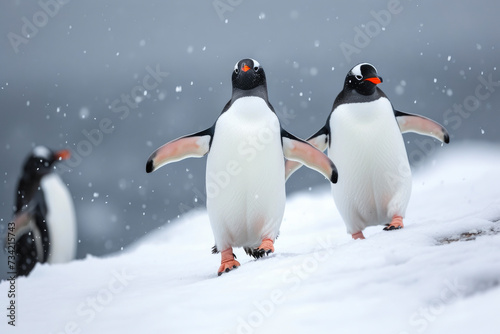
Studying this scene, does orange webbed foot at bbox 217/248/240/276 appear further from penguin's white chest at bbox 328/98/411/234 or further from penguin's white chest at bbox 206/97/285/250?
penguin's white chest at bbox 328/98/411/234

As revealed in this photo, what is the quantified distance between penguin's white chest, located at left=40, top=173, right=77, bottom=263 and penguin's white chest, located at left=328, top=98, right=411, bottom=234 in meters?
3.77

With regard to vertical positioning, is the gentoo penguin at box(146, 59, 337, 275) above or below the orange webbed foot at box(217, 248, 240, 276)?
above

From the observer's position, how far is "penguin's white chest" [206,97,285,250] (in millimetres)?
3062

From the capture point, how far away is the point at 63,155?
20.9 feet

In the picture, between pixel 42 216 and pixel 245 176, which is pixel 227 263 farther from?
pixel 42 216

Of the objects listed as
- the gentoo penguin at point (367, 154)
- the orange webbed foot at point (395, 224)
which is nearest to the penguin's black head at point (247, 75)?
the gentoo penguin at point (367, 154)

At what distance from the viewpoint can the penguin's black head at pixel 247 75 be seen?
319 centimetres

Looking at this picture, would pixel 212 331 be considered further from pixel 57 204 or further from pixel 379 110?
pixel 57 204

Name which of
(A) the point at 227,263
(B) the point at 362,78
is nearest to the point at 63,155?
(A) the point at 227,263

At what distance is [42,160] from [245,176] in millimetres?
4111

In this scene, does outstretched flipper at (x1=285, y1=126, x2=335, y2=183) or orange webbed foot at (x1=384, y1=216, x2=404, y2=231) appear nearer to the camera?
orange webbed foot at (x1=384, y1=216, x2=404, y2=231)

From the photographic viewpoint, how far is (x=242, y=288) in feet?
7.22

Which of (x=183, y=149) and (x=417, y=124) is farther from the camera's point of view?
(x=417, y=124)

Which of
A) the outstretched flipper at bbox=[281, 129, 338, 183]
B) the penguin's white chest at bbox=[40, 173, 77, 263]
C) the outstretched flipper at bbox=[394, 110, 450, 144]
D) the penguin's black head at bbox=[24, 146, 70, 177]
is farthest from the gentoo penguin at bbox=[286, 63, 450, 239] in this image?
the penguin's black head at bbox=[24, 146, 70, 177]
